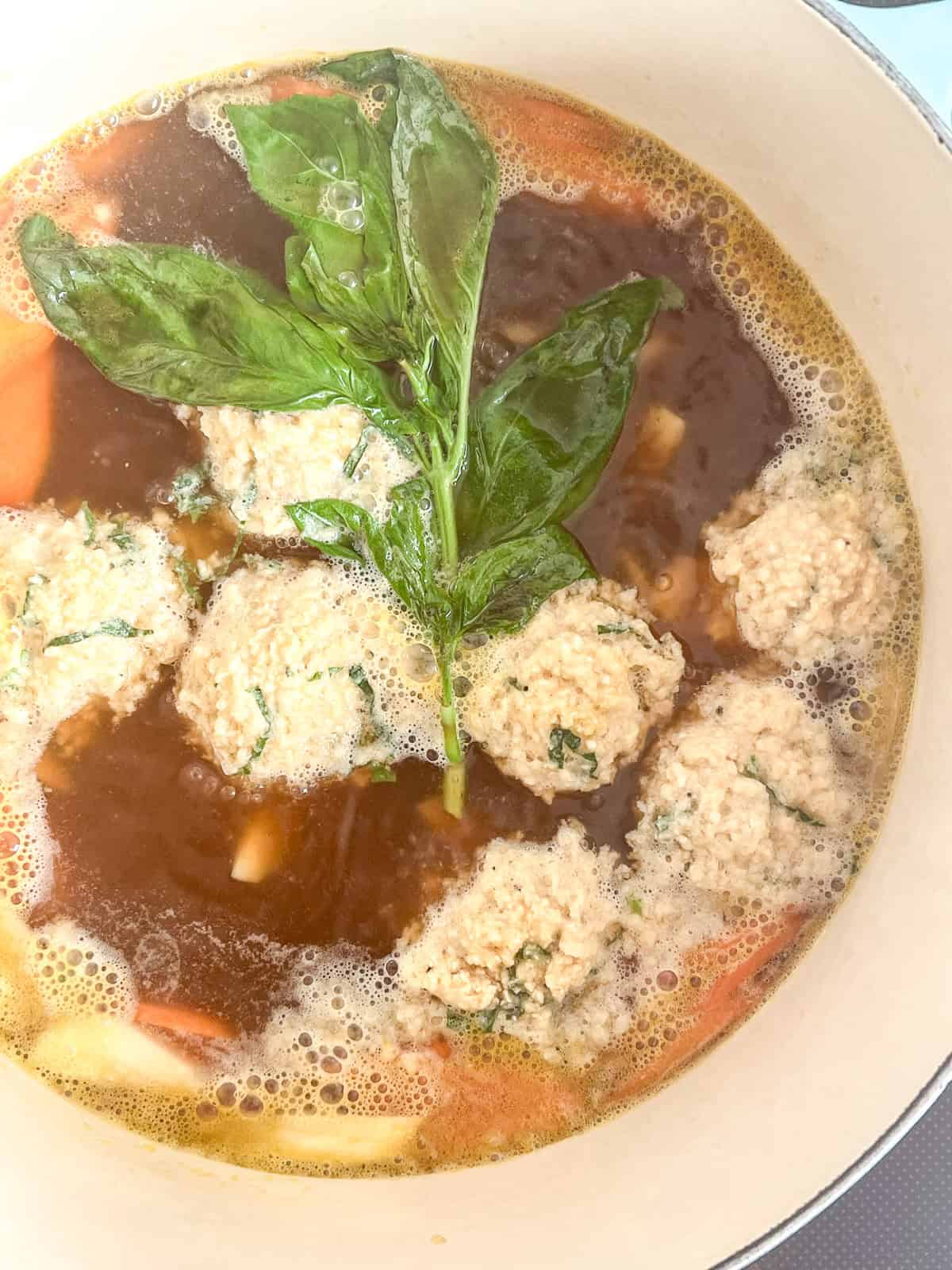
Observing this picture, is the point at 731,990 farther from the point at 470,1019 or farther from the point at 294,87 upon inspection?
the point at 294,87

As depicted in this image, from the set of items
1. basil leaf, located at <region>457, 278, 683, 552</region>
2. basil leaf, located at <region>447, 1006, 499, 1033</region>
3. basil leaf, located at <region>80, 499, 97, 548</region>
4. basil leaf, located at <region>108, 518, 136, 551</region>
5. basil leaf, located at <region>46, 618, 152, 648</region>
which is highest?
basil leaf, located at <region>457, 278, 683, 552</region>

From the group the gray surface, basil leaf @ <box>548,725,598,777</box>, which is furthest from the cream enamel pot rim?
basil leaf @ <box>548,725,598,777</box>

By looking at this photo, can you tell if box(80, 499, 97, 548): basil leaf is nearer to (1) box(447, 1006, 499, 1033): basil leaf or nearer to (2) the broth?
(2) the broth

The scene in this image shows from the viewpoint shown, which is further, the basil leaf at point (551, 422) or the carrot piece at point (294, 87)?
the carrot piece at point (294, 87)

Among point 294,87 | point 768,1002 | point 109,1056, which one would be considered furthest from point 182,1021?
point 294,87

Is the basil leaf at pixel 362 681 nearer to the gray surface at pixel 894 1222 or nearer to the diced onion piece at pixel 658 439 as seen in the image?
the diced onion piece at pixel 658 439

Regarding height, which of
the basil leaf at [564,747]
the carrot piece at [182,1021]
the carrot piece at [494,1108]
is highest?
the basil leaf at [564,747]

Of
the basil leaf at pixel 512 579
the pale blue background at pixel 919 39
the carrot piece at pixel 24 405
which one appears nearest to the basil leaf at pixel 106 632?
the carrot piece at pixel 24 405
